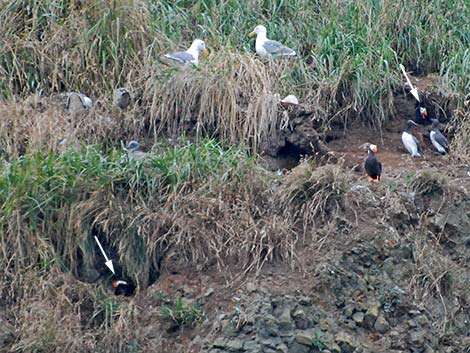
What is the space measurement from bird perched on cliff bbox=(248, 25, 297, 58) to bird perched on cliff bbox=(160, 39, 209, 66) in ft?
Answer: 1.54

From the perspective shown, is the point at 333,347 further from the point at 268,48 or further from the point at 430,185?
the point at 268,48

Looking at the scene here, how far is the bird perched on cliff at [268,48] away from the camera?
39.4 feet

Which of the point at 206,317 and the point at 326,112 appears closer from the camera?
the point at 206,317

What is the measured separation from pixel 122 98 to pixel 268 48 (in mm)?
1370

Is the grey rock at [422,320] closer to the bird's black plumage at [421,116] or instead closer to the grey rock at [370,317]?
the grey rock at [370,317]

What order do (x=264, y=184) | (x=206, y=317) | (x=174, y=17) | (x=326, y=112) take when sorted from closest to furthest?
1. (x=206, y=317)
2. (x=264, y=184)
3. (x=326, y=112)
4. (x=174, y=17)

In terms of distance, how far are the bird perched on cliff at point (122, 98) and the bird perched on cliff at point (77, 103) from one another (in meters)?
0.22

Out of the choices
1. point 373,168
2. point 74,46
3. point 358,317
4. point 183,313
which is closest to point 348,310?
point 358,317

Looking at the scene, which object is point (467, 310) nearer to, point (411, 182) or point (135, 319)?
point (411, 182)

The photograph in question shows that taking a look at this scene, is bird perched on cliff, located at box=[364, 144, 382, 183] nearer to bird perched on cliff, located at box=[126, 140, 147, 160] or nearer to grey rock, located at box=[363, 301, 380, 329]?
grey rock, located at box=[363, 301, 380, 329]

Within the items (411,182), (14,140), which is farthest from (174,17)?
(411,182)

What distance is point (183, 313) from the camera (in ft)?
31.1

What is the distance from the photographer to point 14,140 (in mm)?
11023

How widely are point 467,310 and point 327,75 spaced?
9.57ft
